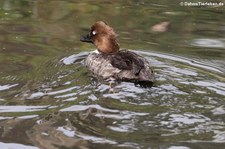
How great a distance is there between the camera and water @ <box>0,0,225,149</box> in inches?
253

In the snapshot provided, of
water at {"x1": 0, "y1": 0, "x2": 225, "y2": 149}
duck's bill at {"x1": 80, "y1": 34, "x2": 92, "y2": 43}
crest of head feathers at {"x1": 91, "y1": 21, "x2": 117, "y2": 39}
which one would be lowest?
water at {"x1": 0, "y1": 0, "x2": 225, "y2": 149}

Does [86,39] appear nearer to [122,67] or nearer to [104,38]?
[104,38]

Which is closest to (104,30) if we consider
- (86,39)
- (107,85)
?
(86,39)

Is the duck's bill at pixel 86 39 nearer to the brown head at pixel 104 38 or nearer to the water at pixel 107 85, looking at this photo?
the brown head at pixel 104 38

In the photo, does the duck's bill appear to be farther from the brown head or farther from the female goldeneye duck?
the brown head

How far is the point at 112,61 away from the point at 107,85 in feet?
2.23

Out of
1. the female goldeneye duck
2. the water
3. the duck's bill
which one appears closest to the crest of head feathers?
the female goldeneye duck

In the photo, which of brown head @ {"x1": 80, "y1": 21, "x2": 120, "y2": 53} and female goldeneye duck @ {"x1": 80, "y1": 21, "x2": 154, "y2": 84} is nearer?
female goldeneye duck @ {"x1": 80, "y1": 21, "x2": 154, "y2": 84}

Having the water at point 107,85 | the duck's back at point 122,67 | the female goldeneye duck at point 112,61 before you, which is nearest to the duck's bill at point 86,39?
the female goldeneye duck at point 112,61

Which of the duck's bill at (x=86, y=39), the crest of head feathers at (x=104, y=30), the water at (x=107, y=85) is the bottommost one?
the water at (x=107, y=85)

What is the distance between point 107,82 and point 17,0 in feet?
17.2

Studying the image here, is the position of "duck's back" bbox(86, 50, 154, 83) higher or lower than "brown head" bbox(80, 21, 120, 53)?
lower

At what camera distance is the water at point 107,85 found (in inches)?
253

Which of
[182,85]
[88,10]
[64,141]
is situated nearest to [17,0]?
[88,10]
